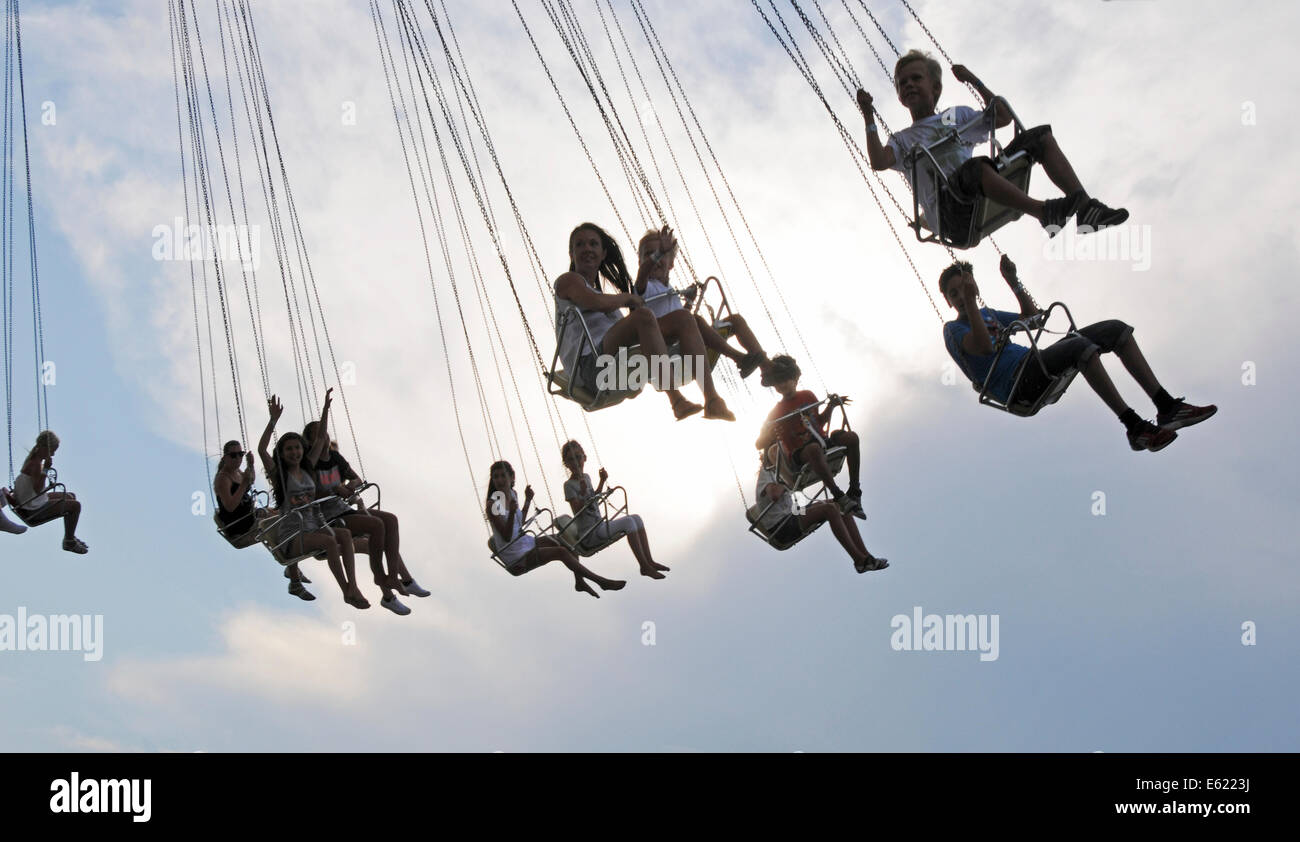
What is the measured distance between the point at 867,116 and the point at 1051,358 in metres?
2.01

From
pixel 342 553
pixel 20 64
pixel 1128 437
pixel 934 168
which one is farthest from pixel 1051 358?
pixel 20 64

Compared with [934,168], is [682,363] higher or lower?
lower

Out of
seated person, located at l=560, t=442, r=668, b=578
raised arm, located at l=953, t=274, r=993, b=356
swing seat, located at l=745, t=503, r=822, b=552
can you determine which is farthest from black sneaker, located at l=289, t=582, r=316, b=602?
raised arm, located at l=953, t=274, r=993, b=356

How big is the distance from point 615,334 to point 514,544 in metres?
4.71

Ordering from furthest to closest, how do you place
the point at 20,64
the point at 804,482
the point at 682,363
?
1. the point at 20,64
2. the point at 804,482
3. the point at 682,363

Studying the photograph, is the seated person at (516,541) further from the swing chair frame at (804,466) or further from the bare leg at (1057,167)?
the bare leg at (1057,167)

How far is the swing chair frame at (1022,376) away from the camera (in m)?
9.48

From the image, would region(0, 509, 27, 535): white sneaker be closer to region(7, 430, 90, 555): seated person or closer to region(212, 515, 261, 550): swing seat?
region(7, 430, 90, 555): seated person

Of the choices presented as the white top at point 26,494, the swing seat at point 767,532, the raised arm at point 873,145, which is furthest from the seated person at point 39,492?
the raised arm at point 873,145

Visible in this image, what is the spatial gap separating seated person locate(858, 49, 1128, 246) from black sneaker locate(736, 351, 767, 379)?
1.60 metres

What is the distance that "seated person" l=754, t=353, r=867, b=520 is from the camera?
12.0m

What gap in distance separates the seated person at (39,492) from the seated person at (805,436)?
8663 millimetres
